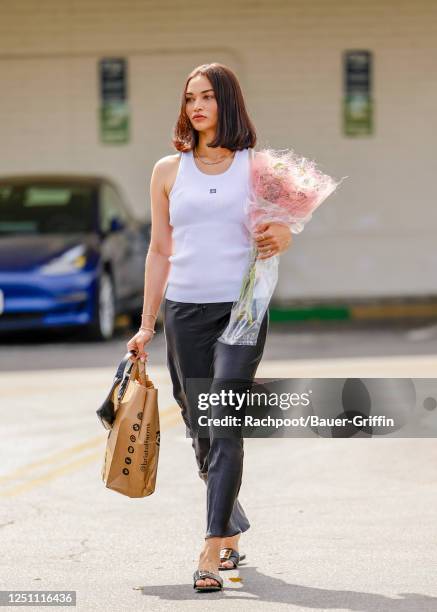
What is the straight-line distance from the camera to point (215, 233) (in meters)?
6.00

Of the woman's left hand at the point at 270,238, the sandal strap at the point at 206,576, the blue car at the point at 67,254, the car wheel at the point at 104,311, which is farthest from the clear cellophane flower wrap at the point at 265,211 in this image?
the car wheel at the point at 104,311

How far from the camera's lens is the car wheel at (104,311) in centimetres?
1468

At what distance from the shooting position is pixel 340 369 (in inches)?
495

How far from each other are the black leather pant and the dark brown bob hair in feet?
1.96

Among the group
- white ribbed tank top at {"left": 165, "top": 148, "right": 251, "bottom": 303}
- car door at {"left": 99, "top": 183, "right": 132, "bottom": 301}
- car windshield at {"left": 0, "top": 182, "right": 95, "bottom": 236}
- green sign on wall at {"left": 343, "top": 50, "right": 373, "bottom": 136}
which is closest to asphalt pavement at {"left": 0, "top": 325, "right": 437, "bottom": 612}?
white ribbed tank top at {"left": 165, "top": 148, "right": 251, "bottom": 303}

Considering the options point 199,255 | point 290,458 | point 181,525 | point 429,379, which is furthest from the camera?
point 429,379

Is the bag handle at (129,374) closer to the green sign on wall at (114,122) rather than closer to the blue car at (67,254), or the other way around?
the blue car at (67,254)

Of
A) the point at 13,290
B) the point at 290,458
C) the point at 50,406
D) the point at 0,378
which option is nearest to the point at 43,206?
the point at 13,290

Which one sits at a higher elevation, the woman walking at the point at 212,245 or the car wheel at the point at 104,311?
the woman walking at the point at 212,245

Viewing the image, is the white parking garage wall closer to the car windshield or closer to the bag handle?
the car windshield

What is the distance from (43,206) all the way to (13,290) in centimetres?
149

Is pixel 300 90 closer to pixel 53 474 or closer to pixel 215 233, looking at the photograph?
pixel 53 474

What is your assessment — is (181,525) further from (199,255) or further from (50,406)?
(50,406)

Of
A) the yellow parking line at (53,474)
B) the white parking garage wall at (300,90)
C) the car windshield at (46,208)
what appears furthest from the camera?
the white parking garage wall at (300,90)
